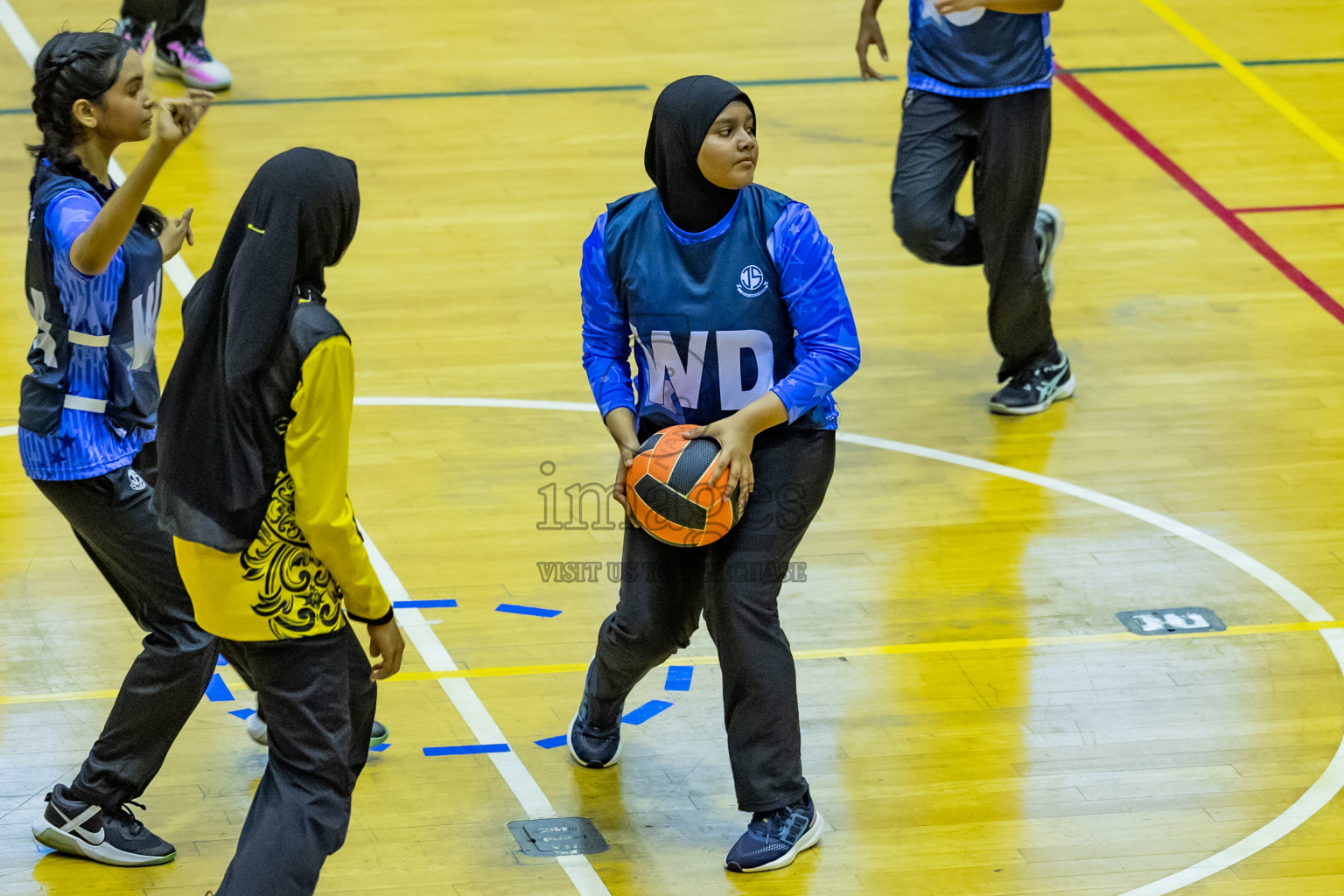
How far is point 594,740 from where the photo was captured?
15.4ft

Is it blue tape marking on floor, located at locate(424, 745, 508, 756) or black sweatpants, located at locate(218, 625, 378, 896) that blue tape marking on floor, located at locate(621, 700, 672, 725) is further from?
black sweatpants, located at locate(218, 625, 378, 896)

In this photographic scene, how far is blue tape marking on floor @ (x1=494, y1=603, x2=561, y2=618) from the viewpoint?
5.44m

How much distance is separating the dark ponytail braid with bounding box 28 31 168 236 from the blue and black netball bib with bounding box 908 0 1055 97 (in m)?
3.30

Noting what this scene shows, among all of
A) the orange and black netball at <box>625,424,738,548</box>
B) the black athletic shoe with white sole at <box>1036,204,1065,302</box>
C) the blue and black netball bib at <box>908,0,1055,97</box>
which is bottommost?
the black athletic shoe with white sole at <box>1036,204,1065,302</box>

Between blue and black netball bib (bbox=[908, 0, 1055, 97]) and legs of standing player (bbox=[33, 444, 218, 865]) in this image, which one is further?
blue and black netball bib (bbox=[908, 0, 1055, 97])

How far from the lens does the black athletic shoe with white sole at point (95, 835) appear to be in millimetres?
4207

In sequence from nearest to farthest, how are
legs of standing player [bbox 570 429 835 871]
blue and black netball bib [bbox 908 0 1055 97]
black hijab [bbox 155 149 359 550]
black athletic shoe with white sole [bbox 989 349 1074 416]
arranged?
1. black hijab [bbox 155 149 359 550]
2. legs of standing player [bbox 570 429 835 871]
3. blue and black netball bib [bbox 908 0 1055 97]
4. black athletic shoe with white sole [bbox 989 349 1074 416]

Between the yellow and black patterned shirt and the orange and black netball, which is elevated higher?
the yellow and black patterned shirt

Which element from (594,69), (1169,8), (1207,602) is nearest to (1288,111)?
(1169,8)

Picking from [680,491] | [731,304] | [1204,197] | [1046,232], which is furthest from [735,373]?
[1204,197]

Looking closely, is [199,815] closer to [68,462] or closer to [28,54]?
[68,462]

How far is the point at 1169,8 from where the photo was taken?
11.5 meters

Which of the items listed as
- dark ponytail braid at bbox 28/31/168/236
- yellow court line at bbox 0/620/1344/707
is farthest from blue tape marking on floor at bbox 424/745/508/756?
dark ponytail braid at bbox 28/31/168/236

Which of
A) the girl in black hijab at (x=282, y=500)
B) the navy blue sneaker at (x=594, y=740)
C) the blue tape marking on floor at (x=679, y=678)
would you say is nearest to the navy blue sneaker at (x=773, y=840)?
the navy blue sneaker at (x=594, y=740)
